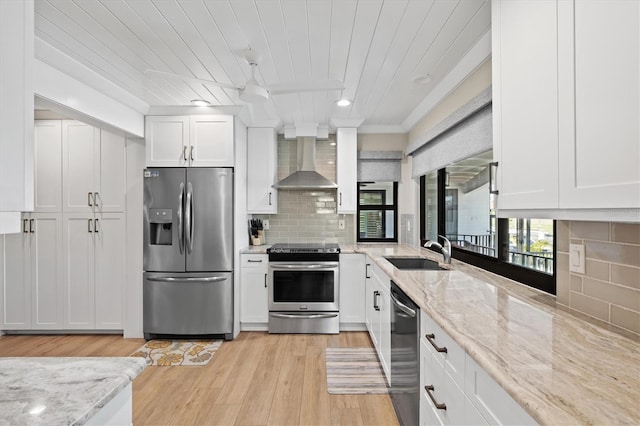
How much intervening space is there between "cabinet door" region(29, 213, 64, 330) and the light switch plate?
435cm

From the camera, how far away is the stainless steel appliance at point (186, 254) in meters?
3.32

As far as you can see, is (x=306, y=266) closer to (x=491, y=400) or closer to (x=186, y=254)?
(x=186, y=254)

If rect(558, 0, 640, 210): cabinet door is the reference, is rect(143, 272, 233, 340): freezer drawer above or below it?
below

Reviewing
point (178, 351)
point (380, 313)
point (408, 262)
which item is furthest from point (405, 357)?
point (178, 351)

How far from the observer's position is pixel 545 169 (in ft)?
3.67

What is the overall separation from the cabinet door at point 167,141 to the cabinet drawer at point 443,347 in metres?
2.84

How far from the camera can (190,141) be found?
11.1ft

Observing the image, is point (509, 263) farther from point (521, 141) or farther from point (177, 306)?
point (177, 306)

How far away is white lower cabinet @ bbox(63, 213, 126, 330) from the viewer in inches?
136

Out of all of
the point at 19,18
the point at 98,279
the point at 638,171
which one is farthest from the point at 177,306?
the point at 638,171

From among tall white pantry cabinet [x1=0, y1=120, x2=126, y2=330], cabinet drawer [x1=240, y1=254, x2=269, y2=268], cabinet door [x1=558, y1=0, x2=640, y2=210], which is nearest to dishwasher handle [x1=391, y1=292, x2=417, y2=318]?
cabinet door [x1=558, y1=0, x2=640, y2=210]

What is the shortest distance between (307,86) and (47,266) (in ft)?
11.1

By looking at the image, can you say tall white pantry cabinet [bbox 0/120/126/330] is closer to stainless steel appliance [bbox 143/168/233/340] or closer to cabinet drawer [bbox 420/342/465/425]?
stainless steel appliance [bbox 143/168/233/340]

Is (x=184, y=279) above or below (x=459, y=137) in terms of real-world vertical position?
below
